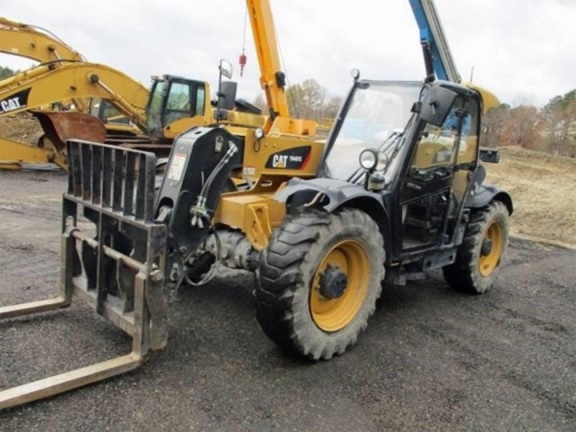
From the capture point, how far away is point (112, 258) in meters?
3.60

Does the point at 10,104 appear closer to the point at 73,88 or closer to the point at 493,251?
the point at 73,88

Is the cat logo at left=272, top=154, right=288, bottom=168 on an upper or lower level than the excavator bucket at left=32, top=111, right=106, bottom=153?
upper

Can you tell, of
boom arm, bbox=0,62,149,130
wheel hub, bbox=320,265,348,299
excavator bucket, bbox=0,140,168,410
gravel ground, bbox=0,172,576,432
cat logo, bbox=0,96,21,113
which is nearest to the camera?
gravel ground, bbox=0,172,576,432

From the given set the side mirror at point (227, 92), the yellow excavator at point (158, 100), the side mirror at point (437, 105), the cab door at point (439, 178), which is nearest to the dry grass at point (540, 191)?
the yellow excavator at point (158, 100)

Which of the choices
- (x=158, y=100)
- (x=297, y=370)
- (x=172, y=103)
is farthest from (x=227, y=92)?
(x=297, y=370)

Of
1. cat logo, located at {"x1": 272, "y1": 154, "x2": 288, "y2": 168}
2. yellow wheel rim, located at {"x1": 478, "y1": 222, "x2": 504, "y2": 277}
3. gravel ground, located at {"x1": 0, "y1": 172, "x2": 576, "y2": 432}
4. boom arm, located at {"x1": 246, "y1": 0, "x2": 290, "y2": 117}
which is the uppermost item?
boom arm, located at {"x1": 246, "y1": 0, "x2": 290, "y2": 117}

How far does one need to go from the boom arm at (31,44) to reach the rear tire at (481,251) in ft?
34.2

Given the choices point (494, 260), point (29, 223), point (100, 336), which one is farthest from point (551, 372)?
point (29, 223)

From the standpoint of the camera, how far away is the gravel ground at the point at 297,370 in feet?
9.62

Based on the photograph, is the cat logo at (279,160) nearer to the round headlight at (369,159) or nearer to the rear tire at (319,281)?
the round headlight at (369,159)

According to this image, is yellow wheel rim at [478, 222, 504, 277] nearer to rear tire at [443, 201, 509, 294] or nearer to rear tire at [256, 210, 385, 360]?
rear tire at [443, 201, 509, 294]

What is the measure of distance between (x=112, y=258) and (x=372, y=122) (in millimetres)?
2489

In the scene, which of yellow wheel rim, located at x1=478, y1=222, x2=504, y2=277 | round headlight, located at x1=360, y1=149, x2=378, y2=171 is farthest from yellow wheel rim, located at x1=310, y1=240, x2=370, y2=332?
yellow wheel rim, located at x1=478, y1=222, x2=504, y2=277

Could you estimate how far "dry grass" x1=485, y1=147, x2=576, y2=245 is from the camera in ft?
32.5
